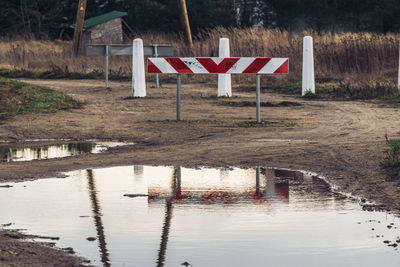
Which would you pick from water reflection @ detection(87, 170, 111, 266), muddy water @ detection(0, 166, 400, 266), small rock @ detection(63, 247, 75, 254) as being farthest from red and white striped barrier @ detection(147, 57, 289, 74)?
small rock @ detection(63, 247, 75, 254)

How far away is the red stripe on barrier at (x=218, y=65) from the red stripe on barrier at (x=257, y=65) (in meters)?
0.31

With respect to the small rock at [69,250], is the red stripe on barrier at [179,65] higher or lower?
higher

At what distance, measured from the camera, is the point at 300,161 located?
1116cm

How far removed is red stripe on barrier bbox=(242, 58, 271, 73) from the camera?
15.5 metres

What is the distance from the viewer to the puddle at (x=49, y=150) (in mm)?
11938

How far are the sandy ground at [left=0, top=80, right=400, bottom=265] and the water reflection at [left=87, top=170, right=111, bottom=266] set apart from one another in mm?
842

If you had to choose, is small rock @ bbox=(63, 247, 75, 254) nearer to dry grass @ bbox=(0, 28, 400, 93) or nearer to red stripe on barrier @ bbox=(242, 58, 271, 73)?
red stripe on barrier @ bbox=(242, 58, 271, 73)

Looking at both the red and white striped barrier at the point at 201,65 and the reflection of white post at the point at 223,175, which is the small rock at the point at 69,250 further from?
the red and white striped barrier at the point at 201,65

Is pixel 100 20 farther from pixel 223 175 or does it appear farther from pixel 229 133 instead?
pixel 223 175

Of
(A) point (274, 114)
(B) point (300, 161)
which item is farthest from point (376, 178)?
(A) point (274, 114)

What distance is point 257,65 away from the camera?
1555cm

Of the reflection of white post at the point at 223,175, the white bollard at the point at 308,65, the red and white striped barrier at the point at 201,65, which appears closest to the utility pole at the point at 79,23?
the white bollard at the point at 308,65

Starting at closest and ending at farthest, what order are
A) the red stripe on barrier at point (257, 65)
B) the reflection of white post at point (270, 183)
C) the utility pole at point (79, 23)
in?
the reflection of white post at point (270, 183)
the red stripe on barrier at point (257, 65)
the utility pole at point (79, 23)

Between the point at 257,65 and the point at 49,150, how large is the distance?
4.44 meters
